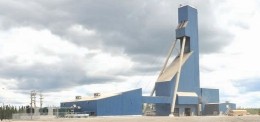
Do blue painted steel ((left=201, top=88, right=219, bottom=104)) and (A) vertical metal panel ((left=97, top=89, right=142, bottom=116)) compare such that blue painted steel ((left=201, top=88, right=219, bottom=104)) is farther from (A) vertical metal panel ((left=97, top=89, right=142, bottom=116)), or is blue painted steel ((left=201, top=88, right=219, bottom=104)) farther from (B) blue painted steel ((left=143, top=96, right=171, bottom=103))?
(A) vertical metal panel ((left=97, top=89, right=142, bottom=116))

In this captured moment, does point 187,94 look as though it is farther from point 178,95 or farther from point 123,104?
point 123,104

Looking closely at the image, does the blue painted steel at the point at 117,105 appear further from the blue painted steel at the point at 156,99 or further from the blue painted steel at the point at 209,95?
the blue painted steel at the point at 209,95

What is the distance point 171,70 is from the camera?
87.1 metres

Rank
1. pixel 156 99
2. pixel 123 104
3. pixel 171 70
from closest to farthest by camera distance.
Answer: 1. pixel 123 104
2. pixel 156 99
3. pixel 171 70

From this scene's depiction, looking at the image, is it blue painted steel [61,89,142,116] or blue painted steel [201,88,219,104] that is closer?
blue painted steel [61,89,142,116]

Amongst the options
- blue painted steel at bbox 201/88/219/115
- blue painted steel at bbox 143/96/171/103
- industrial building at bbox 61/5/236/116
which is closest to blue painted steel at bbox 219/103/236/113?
industrial building at bbox 61/5/236/116

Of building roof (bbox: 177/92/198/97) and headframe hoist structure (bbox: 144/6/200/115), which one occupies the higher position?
headframe hoist structure (bbox: 144/6/200/115)

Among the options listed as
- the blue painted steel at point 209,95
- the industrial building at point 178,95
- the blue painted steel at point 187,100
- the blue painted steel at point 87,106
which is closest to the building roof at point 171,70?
the industrial building at point 178,95

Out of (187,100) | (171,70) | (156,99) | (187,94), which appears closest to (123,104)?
(156,99)

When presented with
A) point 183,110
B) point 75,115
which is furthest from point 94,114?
point 183,110

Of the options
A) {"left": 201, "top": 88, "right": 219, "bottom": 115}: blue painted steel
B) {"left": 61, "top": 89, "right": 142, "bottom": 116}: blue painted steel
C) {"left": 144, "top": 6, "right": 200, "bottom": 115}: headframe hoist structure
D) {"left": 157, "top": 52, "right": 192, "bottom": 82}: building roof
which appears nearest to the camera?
{"left": 61, "top": 89, "right": 142, "bottom": 116}: blue painted steel

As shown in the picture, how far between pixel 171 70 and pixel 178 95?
6.77m

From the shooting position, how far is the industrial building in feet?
241

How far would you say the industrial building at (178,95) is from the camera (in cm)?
7331
